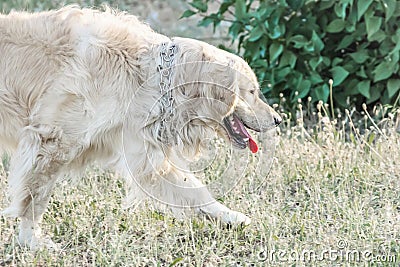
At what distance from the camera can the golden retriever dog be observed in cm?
443

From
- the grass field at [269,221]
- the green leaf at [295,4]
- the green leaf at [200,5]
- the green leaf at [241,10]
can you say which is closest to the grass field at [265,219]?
the grass field at [269,221]

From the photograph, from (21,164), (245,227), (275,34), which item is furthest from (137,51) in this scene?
(275,34)

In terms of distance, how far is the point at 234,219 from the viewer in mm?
4711

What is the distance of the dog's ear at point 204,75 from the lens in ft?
14.9

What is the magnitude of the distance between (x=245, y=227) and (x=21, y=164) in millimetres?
1372

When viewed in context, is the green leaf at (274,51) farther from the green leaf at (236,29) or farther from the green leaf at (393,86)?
the green leaf at (393,86)

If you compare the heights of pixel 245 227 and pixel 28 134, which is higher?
pixel 28 134

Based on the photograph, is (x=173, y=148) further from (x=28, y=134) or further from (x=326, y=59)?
(x=326, y=59)

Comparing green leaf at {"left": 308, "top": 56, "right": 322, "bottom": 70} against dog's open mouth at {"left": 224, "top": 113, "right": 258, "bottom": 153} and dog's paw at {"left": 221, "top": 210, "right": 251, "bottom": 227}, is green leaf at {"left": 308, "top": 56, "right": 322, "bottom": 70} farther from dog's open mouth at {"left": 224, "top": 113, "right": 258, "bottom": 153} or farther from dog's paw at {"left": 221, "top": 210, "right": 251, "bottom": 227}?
dog's paw at {"left": 221, "top": 210, "right": 251, "bottom": 227}

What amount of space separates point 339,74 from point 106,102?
272 cm

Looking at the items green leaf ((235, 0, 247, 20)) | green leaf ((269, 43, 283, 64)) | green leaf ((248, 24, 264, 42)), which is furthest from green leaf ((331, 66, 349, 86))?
green leaf ((235, 0, 247, 20))

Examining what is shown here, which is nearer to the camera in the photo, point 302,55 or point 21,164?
point 21,164

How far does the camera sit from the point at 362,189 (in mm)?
5160

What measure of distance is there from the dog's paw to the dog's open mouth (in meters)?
0.40
